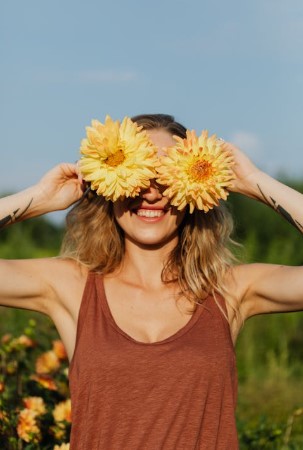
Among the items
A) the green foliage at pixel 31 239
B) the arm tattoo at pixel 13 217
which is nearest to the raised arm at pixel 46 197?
the arm tattoo at pixel 13 217

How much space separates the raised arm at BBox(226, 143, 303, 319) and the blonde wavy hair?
0.37 feet

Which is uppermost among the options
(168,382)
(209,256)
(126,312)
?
(209,256)

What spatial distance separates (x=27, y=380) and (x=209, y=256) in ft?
5.49

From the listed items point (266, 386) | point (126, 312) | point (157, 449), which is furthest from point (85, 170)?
point (266, 386)

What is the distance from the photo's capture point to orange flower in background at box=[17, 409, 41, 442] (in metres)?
4.52

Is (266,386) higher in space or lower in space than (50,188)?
lower

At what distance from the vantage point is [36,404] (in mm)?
4742

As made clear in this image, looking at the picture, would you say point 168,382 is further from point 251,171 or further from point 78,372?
point 251,171

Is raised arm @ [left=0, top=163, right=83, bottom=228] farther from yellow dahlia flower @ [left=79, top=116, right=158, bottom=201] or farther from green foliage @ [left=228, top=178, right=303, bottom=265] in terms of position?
green foliage @ [left=228, top=178, right=303, bottom=265]

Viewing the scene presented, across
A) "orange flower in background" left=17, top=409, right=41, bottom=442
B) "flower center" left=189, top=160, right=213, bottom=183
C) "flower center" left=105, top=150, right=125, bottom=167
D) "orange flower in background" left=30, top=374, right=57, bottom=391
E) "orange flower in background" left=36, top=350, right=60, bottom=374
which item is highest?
"flower center" left=105, top=150, right=125, bottom=167

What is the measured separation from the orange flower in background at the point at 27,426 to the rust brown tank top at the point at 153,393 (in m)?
0.92

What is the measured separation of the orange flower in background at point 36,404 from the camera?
186 inches

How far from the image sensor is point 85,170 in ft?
12.1

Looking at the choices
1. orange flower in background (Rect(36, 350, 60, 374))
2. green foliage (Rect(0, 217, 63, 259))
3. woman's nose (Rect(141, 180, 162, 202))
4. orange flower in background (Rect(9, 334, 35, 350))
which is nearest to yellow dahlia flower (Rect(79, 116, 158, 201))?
woman's nose (Rect(141, 180, 162, 202))
